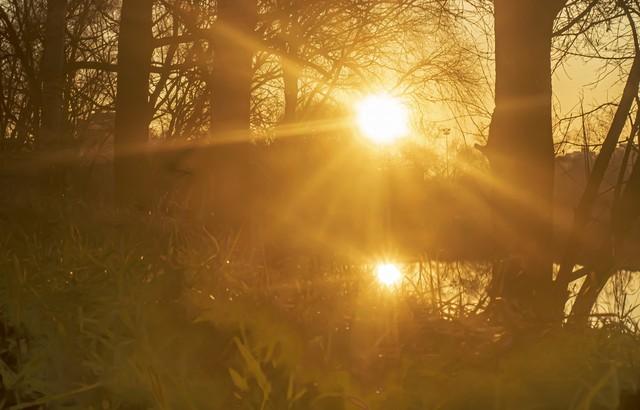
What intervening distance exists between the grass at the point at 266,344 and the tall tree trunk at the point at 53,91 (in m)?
6.59

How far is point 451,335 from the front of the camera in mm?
1724

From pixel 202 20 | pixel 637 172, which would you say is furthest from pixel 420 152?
pixel 637 172

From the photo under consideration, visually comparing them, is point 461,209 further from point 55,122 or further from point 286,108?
point 55,122

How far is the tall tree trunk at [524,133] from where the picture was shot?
4.49 metres

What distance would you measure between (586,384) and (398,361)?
0.40 metres

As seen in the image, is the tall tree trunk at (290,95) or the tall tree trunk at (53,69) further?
the tall tree trunk at (290,95)

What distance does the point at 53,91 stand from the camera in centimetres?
1229

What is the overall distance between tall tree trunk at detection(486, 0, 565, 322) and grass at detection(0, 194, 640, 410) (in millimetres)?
1885

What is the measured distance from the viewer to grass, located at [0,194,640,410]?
136 centimetres

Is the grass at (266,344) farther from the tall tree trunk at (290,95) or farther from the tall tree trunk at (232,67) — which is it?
the tall tree trunk at (290,95)

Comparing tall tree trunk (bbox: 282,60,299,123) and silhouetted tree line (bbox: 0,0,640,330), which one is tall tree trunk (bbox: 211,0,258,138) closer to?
silhouetted tree line (bbox: 0,0,640,330)

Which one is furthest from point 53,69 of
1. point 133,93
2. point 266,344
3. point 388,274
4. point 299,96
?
point 266,344

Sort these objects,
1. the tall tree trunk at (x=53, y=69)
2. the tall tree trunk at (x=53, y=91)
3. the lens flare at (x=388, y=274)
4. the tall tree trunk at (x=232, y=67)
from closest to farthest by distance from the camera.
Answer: the lens flare at (x=388, y=274) → the tall tree trunk at (x=232, y=67) → the tall tree trunk at (x=53, y=91) → the tall tree trunk at (x=53, y=69)

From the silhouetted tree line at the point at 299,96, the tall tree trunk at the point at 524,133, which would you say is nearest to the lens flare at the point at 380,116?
the silhouetted tree line at the point at 299,96
